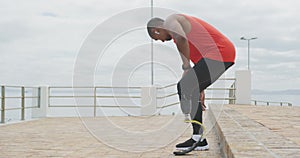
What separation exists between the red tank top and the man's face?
0.13m

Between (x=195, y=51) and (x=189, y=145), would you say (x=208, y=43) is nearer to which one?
(x=195, y=51)

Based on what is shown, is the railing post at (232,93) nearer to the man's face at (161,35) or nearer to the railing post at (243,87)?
the railing post at (243,87)

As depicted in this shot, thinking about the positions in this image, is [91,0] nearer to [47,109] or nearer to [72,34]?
[72,34]

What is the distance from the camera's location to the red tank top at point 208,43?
236cm

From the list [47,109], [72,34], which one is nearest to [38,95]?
[47,109]

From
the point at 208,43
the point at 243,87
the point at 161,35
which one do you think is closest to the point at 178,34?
the point at 161,35

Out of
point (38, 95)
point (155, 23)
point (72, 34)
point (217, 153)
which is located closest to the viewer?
point (155, 23)

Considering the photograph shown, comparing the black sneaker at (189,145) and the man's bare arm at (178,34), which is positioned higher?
the man's bare arm at (178,34)

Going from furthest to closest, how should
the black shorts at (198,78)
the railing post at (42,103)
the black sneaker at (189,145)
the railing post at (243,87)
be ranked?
the railing post at (243,87), the railing post at (42,103), the black sneaker at (189,145), the black shorts at (198,78)

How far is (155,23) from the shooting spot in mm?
2309

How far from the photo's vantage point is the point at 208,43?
2.38 m

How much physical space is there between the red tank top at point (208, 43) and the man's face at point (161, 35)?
133 mm

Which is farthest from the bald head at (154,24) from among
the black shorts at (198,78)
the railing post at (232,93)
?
the railing post at (232,93)

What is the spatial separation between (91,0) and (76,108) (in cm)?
497
